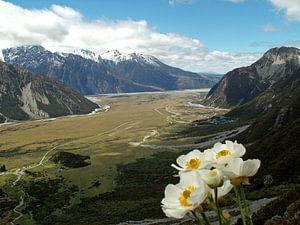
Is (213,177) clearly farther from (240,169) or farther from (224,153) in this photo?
(224,153)

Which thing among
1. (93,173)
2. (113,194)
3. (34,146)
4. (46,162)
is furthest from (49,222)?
(34,146)

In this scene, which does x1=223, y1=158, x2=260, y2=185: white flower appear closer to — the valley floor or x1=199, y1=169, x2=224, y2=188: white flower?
x1=199, y1=169, x2=224, y2=188: white flower

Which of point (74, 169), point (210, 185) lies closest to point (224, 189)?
point (210, 185)

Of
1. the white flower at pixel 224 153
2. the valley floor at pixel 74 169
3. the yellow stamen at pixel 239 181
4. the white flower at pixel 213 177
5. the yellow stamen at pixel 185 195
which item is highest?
the white flower at pixel 224 153

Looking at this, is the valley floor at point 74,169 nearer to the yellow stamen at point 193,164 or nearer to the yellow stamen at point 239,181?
the yellow stamen at point 193,164

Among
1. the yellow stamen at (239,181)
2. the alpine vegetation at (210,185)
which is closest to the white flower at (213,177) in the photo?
the alpine vegetation at (210,185)

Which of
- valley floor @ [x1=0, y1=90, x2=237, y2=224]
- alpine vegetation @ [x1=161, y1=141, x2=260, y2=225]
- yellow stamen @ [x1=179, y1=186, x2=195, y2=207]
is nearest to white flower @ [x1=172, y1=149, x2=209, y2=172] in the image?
alpine vegetation @ [x1=161, y1=141, x2=260, y2=225]

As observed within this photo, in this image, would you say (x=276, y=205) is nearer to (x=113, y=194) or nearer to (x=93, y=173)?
(x=113, y=194)

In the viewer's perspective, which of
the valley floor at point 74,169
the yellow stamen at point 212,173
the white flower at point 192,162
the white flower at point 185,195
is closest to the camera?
the white flower at point 185,195
